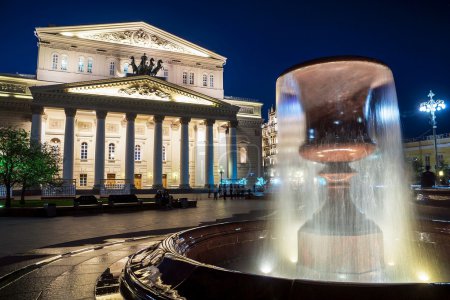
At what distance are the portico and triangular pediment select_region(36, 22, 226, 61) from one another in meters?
10.3

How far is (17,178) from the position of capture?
21.3 m

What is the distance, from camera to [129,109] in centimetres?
3881

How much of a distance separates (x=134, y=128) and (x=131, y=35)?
14678 mm

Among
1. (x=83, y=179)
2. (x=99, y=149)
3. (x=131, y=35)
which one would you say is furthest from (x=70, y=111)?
(x=131, y=35)

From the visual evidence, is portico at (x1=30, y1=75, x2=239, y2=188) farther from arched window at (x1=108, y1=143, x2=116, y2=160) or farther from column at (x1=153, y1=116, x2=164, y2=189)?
arched window at (x1=108, y1=143, x2=116, y2=160)

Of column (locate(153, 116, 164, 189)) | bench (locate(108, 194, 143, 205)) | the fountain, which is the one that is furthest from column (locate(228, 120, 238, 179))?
the fountain

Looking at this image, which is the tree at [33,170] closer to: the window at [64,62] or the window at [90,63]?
the window at [64,62]

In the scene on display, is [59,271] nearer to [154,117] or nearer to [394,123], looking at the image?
[394,123]

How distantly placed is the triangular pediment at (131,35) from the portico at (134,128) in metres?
10.3

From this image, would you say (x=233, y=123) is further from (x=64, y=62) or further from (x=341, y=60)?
(x=341, y=60)

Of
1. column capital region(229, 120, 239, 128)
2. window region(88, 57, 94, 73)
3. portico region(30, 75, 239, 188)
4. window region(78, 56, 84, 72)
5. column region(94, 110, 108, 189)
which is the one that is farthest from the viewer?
window region(88, 57, 94, 73)

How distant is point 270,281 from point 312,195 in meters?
3.80

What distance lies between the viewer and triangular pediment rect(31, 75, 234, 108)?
36384mm

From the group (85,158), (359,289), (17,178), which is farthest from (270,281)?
(85,158)
